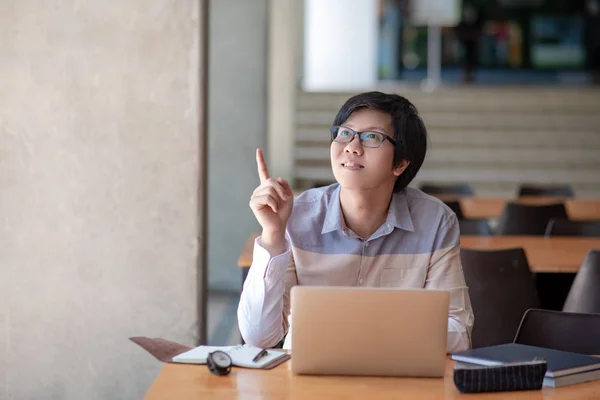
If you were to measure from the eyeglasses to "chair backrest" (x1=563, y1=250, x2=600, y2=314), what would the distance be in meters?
1.30

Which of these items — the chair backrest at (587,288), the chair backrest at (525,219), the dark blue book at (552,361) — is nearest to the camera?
the dark blue book at (552,361)

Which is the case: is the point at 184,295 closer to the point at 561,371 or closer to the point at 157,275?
the point at 157,275

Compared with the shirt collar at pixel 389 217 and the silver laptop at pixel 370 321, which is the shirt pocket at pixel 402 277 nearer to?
the shirt collar at pixel 389 217

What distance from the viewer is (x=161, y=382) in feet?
6.69

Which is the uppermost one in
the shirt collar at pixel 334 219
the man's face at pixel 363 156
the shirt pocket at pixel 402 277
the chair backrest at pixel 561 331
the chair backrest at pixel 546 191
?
the man's face at pixel 363 156

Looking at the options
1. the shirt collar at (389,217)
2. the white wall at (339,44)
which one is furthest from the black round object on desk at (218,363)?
the white wall at (339,44)

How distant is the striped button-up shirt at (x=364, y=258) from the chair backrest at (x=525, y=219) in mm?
3163

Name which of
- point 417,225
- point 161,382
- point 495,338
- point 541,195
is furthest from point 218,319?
point 161,382

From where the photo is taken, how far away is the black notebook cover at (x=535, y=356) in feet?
6.82

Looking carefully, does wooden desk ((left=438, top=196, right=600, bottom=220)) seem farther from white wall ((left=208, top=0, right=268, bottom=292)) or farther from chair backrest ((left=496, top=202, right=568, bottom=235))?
white wall ((left=208, top=0, right=268, bottom=292))

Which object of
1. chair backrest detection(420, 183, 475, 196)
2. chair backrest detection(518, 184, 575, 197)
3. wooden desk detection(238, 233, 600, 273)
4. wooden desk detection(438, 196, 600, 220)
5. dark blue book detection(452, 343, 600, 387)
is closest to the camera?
dark blue book detection(452, 343, 600, 387)

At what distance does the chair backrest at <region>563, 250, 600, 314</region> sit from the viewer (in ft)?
11.5

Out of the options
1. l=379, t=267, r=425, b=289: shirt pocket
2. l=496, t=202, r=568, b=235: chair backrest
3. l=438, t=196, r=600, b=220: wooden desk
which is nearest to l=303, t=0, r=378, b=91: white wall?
l=438, t=196, r=600, b=220: wooden desk

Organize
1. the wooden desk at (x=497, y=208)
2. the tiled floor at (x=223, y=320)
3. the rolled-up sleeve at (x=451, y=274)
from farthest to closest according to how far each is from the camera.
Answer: the wooden desk at (x=497, y=208), the tiled floor at (x=223, y=320), the rolled-up sleeve at (x=451, y=274)
